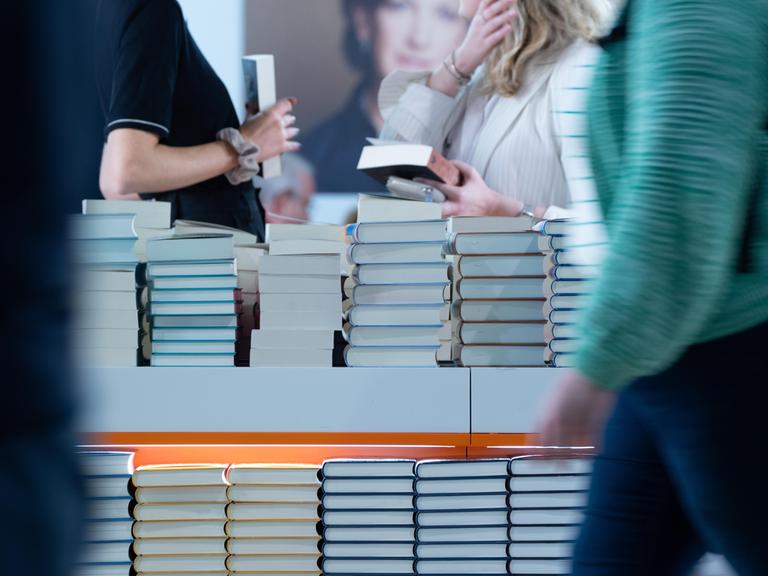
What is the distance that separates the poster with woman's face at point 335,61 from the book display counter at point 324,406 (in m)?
3.86

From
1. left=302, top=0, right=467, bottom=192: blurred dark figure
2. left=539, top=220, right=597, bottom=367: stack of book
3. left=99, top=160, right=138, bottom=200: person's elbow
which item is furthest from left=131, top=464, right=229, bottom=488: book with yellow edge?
left=302, top=0, right=467, bottom=192: blurred dark figure

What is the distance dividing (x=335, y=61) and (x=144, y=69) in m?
3.44

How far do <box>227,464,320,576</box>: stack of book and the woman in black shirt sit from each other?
37.7 inches

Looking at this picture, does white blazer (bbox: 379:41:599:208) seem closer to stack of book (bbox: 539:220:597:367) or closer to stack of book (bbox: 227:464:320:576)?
stack of book (bbox: 539:220:597:367)

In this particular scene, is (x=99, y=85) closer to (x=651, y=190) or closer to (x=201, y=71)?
(x=201, y=71)

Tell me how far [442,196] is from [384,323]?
651 millimetres

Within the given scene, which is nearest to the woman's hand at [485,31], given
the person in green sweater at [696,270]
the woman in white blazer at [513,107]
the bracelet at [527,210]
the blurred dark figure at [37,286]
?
the woman in white blazer at [513,107]

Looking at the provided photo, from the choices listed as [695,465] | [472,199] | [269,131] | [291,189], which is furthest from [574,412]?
[291,189]

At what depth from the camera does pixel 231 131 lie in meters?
2.72

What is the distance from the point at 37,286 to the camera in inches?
17.0

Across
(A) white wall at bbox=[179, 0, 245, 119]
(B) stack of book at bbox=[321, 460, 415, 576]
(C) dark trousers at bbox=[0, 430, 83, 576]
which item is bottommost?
(B) stack of book at bbox=[321, 460, 415, 576]

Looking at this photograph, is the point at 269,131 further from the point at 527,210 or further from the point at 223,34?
the point at 223,34

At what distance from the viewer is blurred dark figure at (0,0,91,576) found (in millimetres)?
420

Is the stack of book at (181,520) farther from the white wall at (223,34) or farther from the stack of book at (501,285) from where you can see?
the white wall at (223,34)
